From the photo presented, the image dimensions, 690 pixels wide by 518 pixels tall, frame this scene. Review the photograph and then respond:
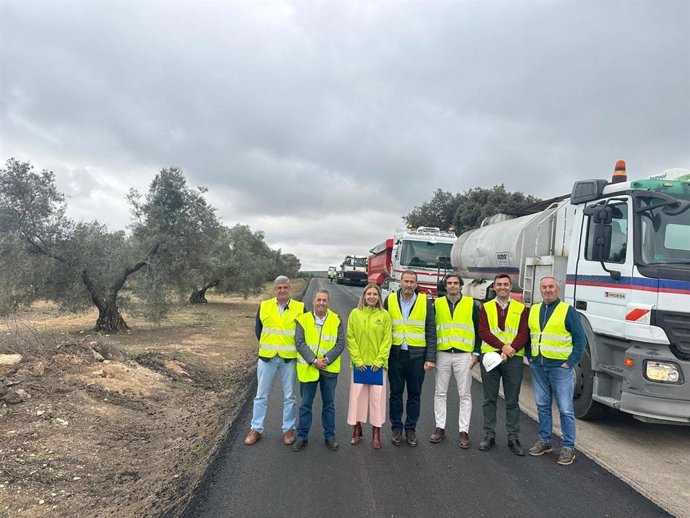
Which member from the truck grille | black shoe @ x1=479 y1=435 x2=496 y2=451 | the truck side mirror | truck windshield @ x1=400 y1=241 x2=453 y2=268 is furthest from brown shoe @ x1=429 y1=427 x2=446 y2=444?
truck windshield @ x1=400 y1=241 x2=453 y2=268

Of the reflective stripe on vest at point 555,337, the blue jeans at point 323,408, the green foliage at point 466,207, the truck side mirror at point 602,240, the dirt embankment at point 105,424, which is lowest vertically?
the dirt embankment at point 105,424

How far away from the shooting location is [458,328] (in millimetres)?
5336

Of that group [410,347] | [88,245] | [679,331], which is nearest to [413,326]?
[410,347]

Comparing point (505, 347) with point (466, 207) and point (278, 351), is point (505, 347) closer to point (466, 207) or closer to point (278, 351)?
point (278, 351)

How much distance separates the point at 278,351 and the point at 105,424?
87.5 inches

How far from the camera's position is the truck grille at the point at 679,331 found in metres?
5.15

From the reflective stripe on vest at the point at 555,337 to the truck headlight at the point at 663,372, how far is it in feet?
3.17

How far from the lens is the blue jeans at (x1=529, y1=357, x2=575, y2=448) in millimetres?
4906

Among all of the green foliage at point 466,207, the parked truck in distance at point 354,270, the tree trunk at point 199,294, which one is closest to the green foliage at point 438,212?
the green foliage at point 466,207

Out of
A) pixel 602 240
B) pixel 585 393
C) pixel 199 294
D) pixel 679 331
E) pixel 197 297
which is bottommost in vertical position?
pixel 197 297

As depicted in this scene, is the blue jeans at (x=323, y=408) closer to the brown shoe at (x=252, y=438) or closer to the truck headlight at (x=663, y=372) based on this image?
the brown shoe at (x=252, y=438)

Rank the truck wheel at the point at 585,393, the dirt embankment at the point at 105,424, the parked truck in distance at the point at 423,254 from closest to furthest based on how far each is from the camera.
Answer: the dirt embankment at the point at 105,424, the truck wheel at the point at 585,393, the parked truck in distance at the point at 423,254

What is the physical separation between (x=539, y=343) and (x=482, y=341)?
59 cm

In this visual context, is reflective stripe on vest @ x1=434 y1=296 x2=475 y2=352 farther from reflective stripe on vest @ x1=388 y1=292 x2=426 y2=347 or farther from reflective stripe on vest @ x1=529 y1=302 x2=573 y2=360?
reflective stripe on vest @ x1=529 y1=302 x2=573 y2=360
